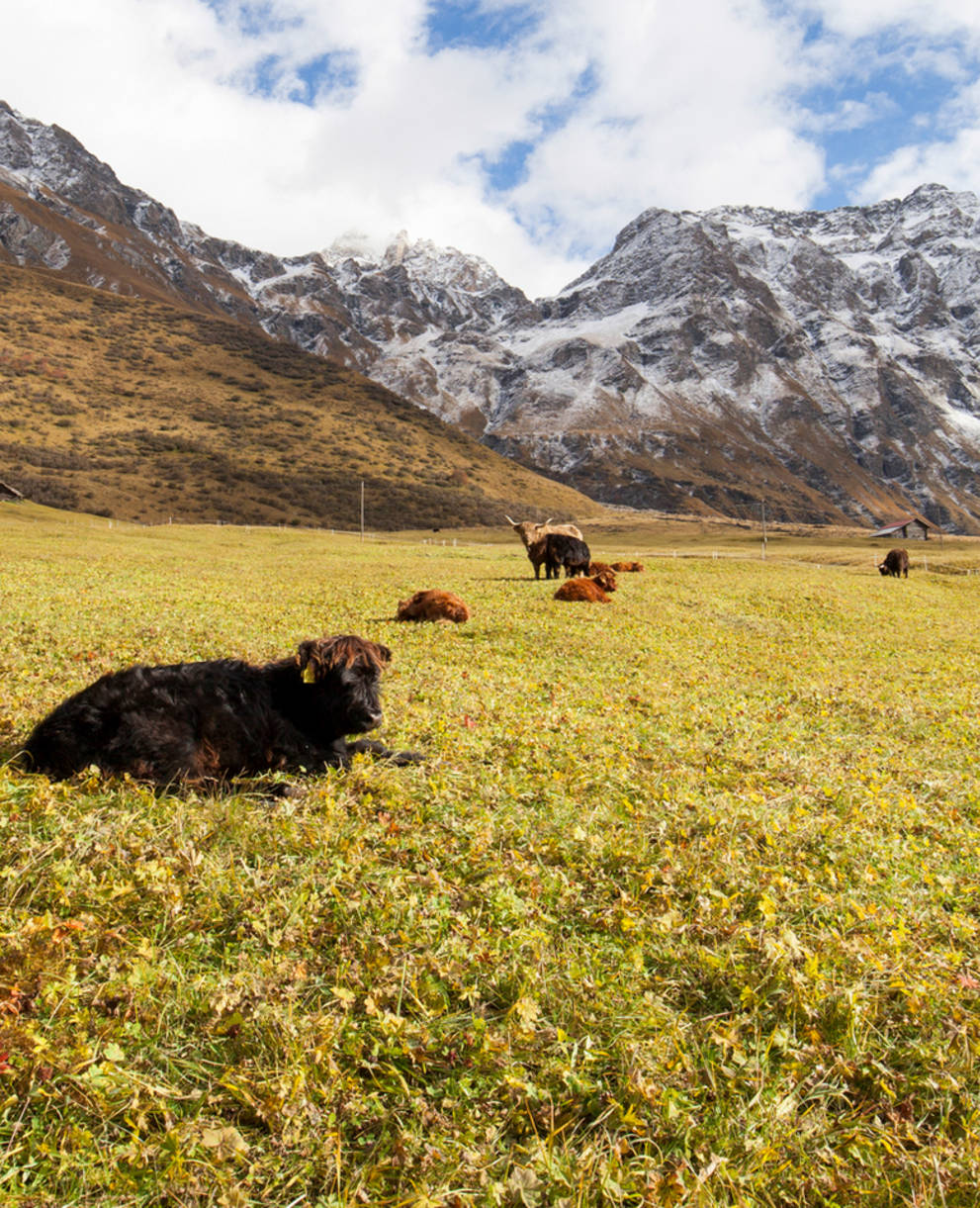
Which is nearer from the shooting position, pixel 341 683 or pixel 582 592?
pixel 341 683

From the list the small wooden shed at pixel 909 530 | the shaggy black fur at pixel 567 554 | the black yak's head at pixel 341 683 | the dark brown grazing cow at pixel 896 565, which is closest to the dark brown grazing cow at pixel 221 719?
the black yak's head at pixel 341 683

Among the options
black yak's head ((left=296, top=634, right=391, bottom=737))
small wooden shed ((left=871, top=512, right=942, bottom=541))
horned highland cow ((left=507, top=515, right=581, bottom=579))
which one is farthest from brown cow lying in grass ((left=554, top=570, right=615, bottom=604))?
small wooden shed ((left=871, top=512, right=942, bottom=541))

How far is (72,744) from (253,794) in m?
1.65

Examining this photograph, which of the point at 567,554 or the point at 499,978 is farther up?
the point at 567,554

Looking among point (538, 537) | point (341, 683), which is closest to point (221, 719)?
point (341, 683)

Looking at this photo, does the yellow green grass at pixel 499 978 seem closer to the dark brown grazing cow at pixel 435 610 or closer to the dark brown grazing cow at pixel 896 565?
the dark brown grazing cow at pixel 435 610

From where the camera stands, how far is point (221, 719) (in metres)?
6.48

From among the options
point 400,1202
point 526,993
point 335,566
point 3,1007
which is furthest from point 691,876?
point 335,566

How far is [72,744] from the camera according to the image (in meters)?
6.08

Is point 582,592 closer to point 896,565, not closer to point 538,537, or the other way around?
point 538,537

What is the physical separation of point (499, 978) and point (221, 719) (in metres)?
3.78

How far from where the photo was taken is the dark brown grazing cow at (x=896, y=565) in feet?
140

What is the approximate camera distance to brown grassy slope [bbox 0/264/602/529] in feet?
347

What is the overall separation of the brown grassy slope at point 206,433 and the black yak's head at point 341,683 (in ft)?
323
